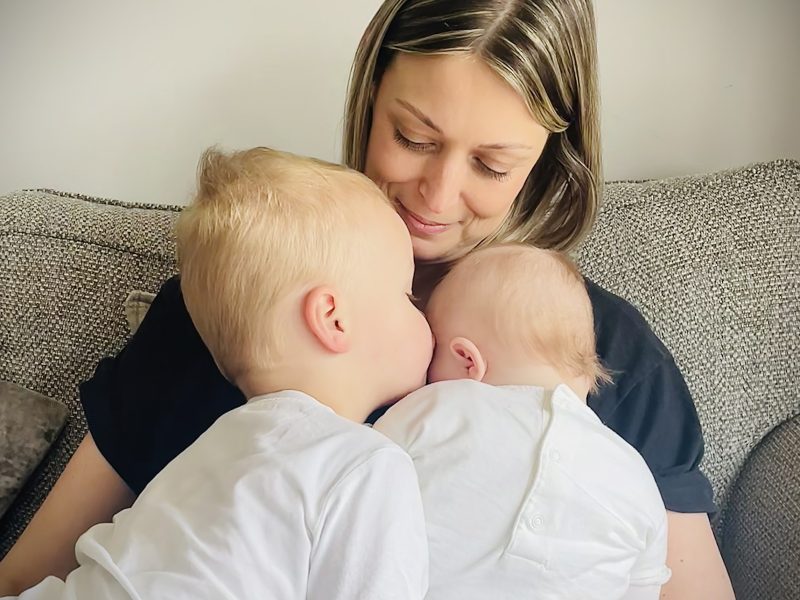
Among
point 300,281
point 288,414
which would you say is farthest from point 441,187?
point 288,414

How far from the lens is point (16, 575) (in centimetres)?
106

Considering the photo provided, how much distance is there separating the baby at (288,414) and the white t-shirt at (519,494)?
0.07 m

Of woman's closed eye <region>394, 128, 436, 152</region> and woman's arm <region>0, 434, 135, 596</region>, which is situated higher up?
woman's closed eye <region>394, 128, 436, 152</region>

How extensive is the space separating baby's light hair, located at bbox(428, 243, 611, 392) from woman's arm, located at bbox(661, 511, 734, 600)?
21 cm

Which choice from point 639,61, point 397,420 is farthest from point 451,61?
point 639,61

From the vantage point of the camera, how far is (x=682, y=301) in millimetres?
1312

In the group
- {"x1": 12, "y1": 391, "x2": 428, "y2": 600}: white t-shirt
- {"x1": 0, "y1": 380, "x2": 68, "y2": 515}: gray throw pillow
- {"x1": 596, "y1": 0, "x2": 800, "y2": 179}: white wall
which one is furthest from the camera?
{"x1": 596, "y1": 0, "x2": 800, "y2": 179}: white wall

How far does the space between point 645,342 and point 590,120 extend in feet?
1.04

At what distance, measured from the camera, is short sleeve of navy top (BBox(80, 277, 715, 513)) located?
1073 mm

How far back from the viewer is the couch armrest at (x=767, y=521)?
1187 millimetres

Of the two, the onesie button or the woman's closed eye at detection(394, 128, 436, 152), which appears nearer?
the onesie button

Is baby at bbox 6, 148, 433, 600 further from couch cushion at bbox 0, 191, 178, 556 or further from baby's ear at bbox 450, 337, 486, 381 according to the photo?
couch cushion at bbox 0, 191, 178, 556

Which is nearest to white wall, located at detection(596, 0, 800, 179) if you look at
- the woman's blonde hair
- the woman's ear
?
the woman's blonde hair

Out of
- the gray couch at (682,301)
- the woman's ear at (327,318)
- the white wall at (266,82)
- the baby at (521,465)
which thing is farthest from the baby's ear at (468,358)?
the white wall at (266,82)
